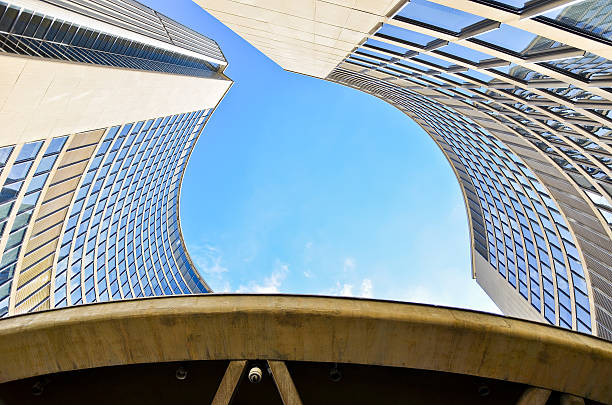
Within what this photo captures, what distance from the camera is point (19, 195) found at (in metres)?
21.2

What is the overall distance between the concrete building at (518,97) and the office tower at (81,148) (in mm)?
9058

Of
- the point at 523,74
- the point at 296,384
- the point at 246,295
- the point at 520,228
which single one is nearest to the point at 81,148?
the point at 246,295

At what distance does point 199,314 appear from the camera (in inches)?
229

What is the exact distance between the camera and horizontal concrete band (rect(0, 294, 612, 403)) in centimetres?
575

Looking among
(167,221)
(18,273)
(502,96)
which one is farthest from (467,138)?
(167,221)

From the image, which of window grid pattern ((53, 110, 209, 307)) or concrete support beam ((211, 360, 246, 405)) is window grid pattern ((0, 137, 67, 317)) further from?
concrete support beam ((211, 360, 246, 405))

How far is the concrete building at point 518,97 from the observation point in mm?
10328

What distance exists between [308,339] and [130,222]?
151 feet

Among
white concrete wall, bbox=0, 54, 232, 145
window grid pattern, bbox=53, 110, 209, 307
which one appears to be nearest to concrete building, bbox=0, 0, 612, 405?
white concrete wall, bbox=0, 54, 232, 145

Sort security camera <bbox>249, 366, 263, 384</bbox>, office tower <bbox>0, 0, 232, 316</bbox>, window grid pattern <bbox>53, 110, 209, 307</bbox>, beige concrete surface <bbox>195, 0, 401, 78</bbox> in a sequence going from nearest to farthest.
A: 1. security camera <bbox>249, 366, 263, 384</bbox>
2. beige concrete surface <bbox>195, 0, 401, 78</bbox>
3. office tower <bbox>0, 0, 232, 316</bbox>
4. window grid pattern <bbox>53, 110, 209, 307</bbox>

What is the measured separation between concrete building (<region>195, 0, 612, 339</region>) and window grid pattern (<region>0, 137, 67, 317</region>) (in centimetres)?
1419

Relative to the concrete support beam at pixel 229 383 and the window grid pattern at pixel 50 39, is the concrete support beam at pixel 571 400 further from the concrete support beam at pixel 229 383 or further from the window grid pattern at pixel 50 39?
the window grid pattern at pixel 50 39

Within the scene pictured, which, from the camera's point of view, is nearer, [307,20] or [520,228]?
[307,20]

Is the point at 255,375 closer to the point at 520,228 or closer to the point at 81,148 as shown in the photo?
the point at 81,148
